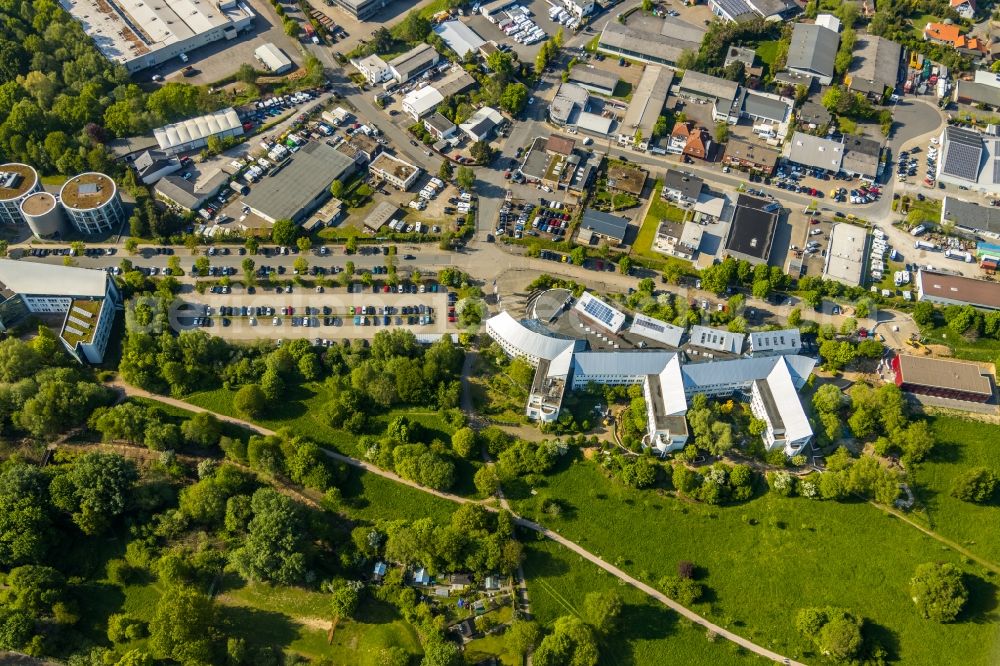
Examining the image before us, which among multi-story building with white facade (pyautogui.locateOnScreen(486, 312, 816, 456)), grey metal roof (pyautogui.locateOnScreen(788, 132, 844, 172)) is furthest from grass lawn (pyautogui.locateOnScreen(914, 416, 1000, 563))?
grey metal roof (pyautogui.locateOnScreen(788, 132, 844, 172))

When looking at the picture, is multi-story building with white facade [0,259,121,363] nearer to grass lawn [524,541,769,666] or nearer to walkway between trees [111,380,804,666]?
walkway between trees [111,380,804,666]

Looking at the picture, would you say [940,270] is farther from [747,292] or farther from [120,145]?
[120,145]

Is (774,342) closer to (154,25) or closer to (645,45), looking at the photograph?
(645,45)

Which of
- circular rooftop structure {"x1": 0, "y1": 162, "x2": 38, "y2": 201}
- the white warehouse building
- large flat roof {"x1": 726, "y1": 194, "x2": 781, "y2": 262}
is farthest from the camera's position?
the white warehouse building

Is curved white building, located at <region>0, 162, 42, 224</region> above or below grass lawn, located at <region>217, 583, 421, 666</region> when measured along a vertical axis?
above

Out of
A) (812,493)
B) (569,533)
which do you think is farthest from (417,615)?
(812,493)

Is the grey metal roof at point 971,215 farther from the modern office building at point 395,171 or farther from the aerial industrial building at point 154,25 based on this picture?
the aerial industrial building at point 154,25
